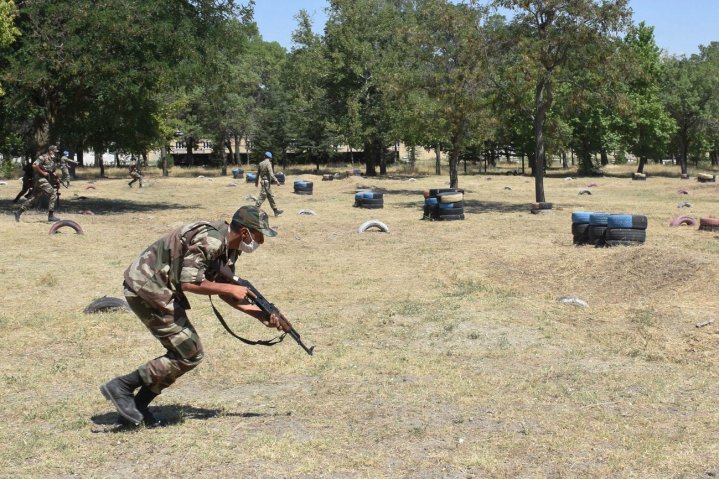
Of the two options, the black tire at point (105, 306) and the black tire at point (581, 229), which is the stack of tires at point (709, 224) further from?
the black tire at point (105, 306)

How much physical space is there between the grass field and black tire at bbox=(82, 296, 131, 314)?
0.20 meters

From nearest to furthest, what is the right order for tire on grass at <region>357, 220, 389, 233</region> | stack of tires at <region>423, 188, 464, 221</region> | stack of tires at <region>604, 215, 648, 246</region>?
stack of tires at <region>604, 215, 648, 246</region>
tire on grass at <region>357, 220, 389, 233</region>
stack of tires at <region>423, 188, 464, 221</region>

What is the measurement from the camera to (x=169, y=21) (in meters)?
25.3

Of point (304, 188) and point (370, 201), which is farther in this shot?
point (304, 188)

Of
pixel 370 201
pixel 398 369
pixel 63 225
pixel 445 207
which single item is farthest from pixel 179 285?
pixel 370 201

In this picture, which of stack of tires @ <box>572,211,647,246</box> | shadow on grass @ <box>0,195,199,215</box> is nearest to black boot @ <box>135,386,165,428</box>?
stack of tires @ <box>572,211,647,246</box>

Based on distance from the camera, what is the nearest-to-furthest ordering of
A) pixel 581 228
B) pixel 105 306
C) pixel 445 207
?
pixel 105 306 → pixel 581 228 → pixel 445 207

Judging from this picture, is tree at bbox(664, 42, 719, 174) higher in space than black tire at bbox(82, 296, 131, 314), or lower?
higher

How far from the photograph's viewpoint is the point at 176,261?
5.86 meters

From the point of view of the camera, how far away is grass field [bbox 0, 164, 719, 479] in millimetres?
5805

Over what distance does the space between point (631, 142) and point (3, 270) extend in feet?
174

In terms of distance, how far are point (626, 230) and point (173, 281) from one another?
12087mm

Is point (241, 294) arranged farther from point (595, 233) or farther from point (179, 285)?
point (595, 233)

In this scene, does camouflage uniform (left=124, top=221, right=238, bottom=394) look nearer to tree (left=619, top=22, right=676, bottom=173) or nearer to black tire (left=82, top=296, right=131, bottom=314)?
black tire (left=82, top=296, right=131, bottom=314)
